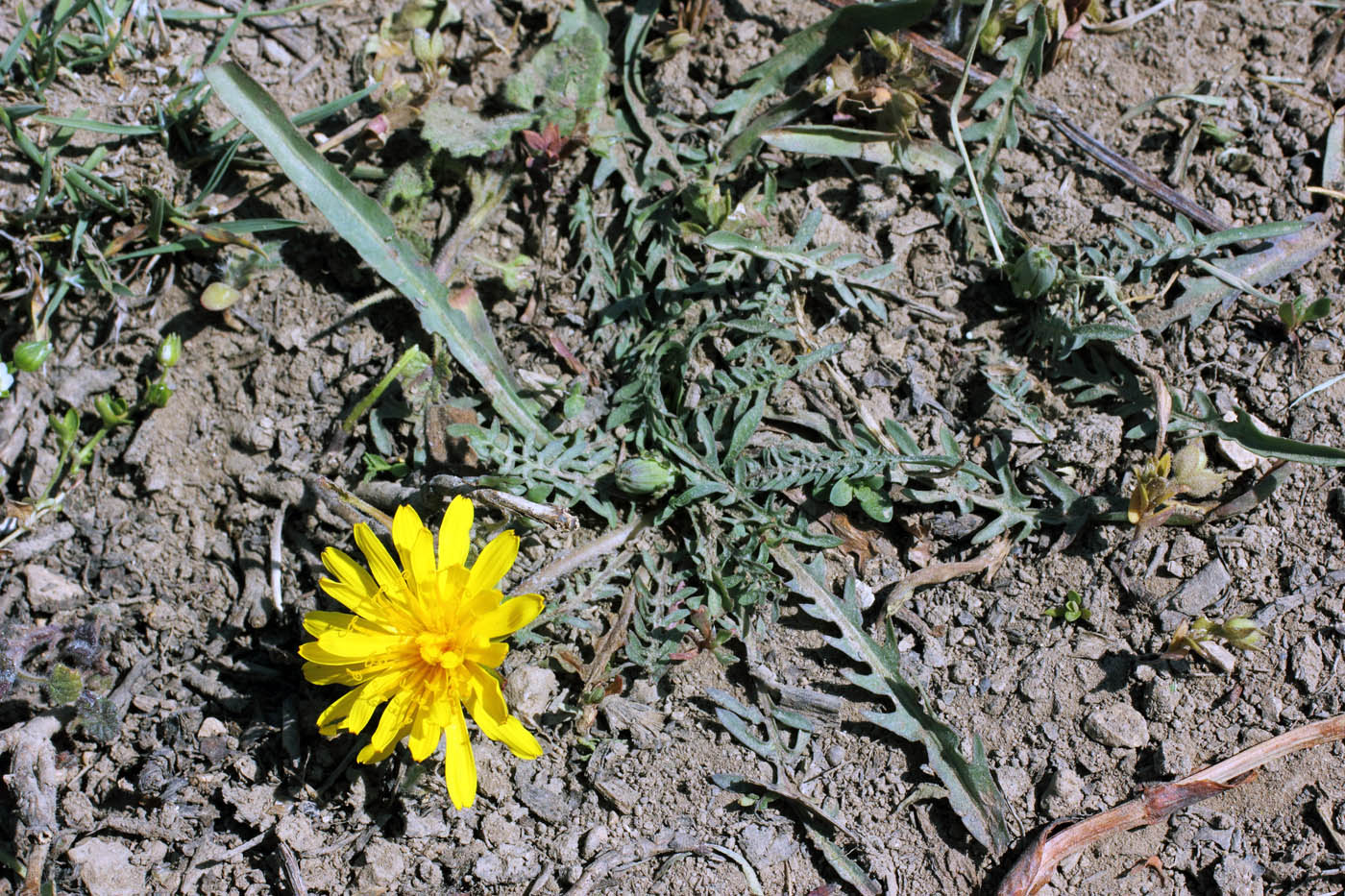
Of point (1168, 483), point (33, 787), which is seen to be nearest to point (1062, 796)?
point (1168, 483)

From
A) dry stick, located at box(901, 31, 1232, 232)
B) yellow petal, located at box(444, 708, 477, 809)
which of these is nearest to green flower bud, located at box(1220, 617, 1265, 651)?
dry stick, located at box(901, 31, 1232, 232)

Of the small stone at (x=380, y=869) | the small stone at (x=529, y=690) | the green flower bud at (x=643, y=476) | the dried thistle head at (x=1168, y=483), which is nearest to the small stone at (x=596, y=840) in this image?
the small stone at (x=529, y=690)

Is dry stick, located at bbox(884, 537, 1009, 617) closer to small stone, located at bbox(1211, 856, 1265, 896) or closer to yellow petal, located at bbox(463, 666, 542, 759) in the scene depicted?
small stone, located at bbox(1211, 856, 1265, 896)

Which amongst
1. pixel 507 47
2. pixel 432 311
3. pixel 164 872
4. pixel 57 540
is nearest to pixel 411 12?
pixel 507 47

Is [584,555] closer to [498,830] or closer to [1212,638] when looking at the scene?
[498,830]

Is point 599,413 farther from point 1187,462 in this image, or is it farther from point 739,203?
point 1187,462

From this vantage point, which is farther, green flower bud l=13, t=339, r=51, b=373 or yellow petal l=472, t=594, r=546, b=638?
green flower bud l=13, t=339, r=51, b=373
